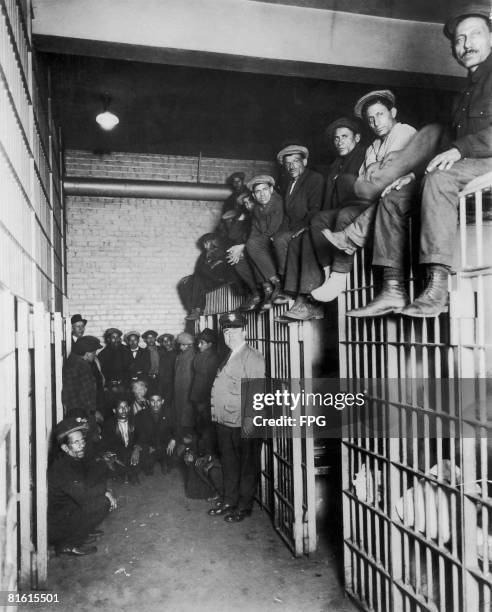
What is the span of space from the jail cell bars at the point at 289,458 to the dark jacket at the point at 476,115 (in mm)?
2051

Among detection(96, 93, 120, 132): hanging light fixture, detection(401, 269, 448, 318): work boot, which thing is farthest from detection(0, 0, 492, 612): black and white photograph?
detection(96, 93, 120, 132): hanging light fixture

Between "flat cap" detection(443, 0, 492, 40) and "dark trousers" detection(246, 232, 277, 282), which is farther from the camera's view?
"dark trousers" detection(246, 232, 277, 282)

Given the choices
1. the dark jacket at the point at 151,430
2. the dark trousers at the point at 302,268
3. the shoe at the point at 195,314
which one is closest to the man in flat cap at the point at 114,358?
the shoe at the point at 195,314

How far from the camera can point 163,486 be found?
19.5 ft

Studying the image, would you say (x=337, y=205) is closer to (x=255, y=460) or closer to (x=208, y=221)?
(x=255, y=460)

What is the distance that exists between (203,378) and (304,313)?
238cm

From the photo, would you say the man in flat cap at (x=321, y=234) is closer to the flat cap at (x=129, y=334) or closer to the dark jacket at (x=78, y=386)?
the dark jacket at (x=78, y=386)

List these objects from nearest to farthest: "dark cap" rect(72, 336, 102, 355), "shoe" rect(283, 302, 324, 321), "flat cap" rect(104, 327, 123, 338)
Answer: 1. "shoe" rect(283, 302, 324, 321)
2. "dark cap" rect(72, 336, 102, 355)
3. "flat cap" rect(104, 327, 123, 338)

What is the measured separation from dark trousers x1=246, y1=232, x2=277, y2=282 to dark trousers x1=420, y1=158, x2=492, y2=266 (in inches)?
111

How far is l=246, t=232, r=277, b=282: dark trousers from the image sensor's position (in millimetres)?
5230

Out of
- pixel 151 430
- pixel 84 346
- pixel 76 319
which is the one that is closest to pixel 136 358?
pixel 76 319

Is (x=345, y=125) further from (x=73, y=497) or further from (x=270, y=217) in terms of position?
(x=73, y=497)

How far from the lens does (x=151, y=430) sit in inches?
258

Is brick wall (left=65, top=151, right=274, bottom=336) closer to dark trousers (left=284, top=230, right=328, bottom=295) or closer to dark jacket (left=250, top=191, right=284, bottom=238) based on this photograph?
dark jacket (left=250, top=191, right=284, bottom=238)
